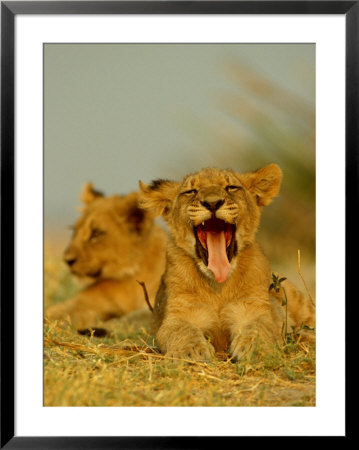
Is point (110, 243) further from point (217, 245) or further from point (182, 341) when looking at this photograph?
point (182, 341)

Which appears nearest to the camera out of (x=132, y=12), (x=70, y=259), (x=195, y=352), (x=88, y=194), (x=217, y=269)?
(x=132, y=12)

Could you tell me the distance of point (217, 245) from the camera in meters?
5.61

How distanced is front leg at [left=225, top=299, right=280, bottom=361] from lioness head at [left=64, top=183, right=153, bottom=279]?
8.50 feet

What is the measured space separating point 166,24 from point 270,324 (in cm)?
211

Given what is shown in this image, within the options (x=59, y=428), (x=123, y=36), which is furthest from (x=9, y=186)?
(x=59, y=428)

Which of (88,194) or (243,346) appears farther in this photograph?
(88,194)

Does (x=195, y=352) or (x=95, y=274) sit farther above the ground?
(x=95, y=274)

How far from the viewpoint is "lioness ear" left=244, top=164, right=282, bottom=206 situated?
19.6ft

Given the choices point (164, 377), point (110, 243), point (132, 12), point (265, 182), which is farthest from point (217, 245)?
point (110, 243)

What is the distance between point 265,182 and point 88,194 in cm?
300

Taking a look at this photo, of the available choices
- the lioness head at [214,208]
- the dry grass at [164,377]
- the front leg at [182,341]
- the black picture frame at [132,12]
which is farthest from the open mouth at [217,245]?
the black picture frame at [132,12]

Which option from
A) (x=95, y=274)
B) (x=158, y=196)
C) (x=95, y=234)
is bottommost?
(x=95, y=274)

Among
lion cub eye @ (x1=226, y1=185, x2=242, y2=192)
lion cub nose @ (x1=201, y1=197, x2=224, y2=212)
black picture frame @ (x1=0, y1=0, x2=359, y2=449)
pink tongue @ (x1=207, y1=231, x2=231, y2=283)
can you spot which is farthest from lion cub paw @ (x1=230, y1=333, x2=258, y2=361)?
lion cub eye @ (x1=226, y1=185, x2=242, y2=192)

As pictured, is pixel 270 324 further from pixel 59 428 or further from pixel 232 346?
pixel 59 428
